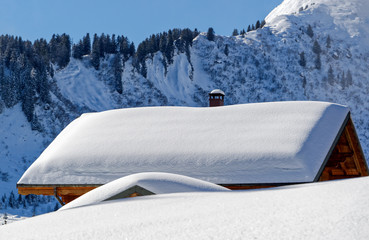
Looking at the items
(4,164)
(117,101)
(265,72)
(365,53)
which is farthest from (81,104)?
(365,53)

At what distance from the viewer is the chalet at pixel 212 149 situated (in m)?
7.30

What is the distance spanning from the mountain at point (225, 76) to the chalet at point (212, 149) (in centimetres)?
3546

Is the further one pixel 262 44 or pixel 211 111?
pixel 262 44

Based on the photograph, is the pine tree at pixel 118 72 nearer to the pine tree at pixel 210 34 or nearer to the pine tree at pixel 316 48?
the pine tree at pixel 210 34

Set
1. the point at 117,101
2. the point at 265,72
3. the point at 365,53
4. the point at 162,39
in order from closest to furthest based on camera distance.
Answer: the point at 117,101 < the point at 162,39 < the point at 265,72 < the point at 365,53

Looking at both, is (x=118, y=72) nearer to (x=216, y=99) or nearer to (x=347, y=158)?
(x=216, y=99)

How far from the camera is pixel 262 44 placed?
89250 mm

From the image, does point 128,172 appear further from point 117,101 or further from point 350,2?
point 350,2

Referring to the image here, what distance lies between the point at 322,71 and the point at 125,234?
9348 centimetres

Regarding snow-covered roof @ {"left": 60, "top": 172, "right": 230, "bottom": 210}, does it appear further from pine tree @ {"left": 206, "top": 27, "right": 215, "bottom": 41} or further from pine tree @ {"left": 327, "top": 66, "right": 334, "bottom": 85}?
pine tree @ {"left": 327, "top": 66, "right": 334, "bottom": 85}

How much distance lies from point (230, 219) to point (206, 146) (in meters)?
5.62

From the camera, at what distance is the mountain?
5088cm

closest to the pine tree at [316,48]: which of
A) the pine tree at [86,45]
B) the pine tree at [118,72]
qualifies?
the pine tree at [118,72]

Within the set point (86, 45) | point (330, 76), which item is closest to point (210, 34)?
point (330, 76)
